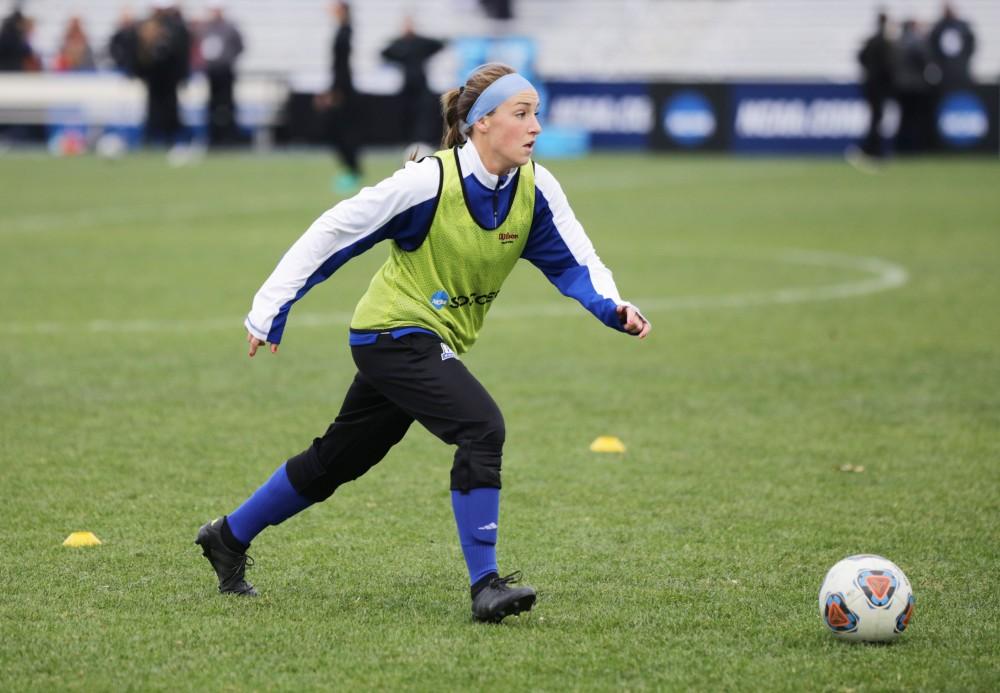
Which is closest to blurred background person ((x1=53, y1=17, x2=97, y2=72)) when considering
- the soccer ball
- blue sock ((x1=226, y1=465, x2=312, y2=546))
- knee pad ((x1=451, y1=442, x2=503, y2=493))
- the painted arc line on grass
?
the painted arc line on grass

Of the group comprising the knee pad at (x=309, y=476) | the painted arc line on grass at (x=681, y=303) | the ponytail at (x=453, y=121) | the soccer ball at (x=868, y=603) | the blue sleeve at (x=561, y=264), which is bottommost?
the painted arc line on grass at (x=681, y=303)

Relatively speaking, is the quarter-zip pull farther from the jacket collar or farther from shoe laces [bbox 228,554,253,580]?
shoe laces [bbox 228,554,253,580]

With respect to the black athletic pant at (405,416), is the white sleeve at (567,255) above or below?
above

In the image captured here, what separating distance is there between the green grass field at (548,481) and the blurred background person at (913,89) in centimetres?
1331

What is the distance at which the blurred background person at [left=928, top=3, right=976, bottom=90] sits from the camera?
30.2m

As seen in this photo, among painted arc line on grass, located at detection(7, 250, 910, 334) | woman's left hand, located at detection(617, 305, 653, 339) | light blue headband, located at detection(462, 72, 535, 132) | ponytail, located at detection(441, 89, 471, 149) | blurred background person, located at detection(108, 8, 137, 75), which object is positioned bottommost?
blurred background person, located at detection(108, 8, 137, 75)

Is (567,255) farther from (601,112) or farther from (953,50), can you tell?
(601,112)

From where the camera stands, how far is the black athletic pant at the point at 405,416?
17.1 feet

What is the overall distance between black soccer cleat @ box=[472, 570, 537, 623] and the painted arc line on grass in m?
6.97

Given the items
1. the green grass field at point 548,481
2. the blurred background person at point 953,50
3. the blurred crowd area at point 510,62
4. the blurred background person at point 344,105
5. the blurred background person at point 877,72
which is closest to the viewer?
the green grass field at point 548,481

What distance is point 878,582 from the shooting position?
493cm

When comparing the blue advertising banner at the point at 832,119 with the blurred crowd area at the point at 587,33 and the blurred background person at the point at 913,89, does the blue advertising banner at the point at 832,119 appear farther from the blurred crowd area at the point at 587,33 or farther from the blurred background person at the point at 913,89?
the blurred crowd area at the point at 587,33

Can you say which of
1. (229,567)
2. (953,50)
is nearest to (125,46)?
(953,50)

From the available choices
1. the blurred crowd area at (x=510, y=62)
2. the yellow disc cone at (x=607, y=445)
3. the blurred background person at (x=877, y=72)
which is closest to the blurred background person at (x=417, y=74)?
the blurred crowd area at (x=510, y=62)
